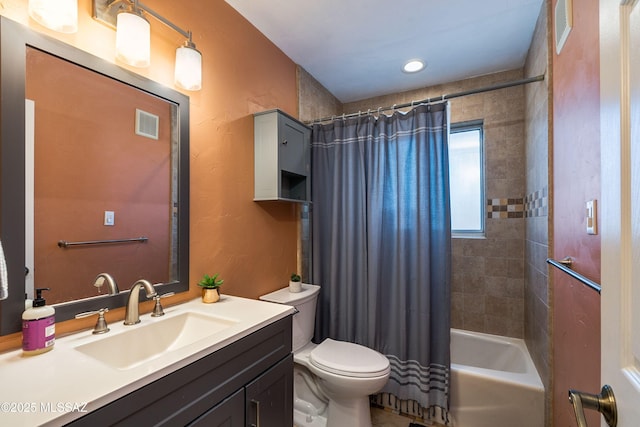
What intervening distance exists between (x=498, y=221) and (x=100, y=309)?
2586 mm

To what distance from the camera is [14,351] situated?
0.80 metres

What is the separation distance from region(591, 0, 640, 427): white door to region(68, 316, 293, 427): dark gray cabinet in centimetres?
93

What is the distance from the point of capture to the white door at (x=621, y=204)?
409 mm

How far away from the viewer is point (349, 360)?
5.19ft

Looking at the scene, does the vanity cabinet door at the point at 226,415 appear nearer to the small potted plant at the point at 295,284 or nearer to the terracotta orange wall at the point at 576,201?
the small potted plant at the point at 295,284

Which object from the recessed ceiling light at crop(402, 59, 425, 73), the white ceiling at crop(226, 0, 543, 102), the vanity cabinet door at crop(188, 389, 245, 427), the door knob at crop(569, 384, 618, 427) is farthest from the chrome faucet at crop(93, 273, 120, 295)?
the recessed ceiling light at crop(402, 59, 425, 73)

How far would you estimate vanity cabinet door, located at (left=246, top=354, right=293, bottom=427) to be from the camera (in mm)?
1008

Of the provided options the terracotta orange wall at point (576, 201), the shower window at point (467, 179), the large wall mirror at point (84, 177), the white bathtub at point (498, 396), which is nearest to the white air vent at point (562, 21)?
the terracotta orange wall at point (576, 201)

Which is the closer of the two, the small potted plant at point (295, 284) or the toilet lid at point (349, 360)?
the toilet lid at point (349, 360)

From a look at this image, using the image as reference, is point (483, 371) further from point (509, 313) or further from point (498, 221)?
point (498, 221)

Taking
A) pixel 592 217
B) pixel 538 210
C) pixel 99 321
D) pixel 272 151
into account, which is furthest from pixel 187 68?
pixel 538 210

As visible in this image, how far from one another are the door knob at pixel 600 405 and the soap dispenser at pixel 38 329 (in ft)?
4.21

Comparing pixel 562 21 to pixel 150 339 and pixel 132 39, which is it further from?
pixel 150 339

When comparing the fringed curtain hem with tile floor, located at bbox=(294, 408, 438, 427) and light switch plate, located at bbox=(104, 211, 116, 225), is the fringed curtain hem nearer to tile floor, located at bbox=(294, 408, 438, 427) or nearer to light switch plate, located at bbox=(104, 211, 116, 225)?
tile floor, located at bbox=(294, 408, 438, 427)
